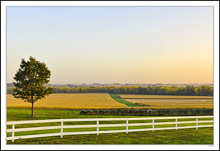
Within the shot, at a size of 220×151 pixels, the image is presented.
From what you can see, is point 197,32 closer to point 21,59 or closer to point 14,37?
point 14,37

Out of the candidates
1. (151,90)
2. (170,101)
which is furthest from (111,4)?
(170,101)

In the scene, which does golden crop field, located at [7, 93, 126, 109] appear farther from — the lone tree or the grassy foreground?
the grassy foreground

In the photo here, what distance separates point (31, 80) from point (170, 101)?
18876 mm


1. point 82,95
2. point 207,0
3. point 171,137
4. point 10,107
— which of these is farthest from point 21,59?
point 207,0

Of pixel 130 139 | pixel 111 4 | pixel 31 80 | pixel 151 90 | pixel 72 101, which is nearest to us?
pixel 111 4

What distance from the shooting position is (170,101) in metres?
32.0

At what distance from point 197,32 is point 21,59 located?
17.8 metres

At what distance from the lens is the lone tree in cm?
2381

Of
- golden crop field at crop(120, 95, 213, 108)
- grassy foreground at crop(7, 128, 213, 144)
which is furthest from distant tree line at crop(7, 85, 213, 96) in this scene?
grassy foreground at crop(7, 128, 213, 144)

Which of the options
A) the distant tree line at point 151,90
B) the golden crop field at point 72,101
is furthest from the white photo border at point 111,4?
the distant tree line at point 151,90

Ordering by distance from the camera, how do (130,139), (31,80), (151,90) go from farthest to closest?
1. (151,90)
2. (31,80)
3. (130,139)

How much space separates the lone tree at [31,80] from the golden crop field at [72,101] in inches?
57.4

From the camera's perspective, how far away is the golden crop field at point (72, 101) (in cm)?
2645

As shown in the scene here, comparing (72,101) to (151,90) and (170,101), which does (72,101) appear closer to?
(151,90)
